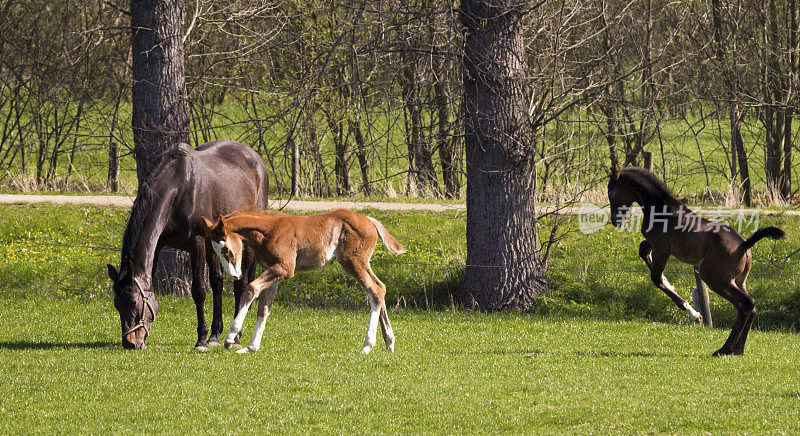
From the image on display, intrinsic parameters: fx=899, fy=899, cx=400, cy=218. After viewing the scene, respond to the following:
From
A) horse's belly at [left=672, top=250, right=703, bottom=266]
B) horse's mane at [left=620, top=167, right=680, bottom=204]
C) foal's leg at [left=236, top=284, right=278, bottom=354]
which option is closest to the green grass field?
foal's leg at [left=236, top=284, right=278, bottom=354]

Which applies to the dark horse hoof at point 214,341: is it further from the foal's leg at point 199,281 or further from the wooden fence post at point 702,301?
the wooden fence post at point 702,301

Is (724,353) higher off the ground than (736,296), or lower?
lower

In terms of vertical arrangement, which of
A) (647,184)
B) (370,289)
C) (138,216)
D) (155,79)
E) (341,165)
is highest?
(155,79)

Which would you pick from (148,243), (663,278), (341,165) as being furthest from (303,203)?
(663,278)

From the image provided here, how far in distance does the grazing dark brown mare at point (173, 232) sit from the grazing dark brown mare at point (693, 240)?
449 cm

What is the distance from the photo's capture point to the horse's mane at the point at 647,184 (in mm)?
9625

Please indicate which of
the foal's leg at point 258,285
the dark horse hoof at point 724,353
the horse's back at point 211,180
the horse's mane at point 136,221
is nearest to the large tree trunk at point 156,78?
the horse's back at point 211,180

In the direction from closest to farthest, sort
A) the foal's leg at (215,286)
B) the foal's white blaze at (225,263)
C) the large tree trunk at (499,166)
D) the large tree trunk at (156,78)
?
the foal's white blaze at (225,263) < the foal's leg at (215,286) < the large tree trunk at (499,166) < the large tree trunk at (156,78)

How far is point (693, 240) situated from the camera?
9406 millimetres

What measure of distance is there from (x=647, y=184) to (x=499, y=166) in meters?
3.86

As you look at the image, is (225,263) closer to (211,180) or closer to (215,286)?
(215,286)

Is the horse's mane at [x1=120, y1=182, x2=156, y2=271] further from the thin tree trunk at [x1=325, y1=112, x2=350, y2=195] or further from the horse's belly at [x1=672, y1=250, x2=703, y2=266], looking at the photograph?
the thin tree trunk at [x1=325, y1=112, x2=350, y2=195]

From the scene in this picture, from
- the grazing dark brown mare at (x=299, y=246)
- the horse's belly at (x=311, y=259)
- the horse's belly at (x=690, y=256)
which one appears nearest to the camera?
the grazing dark brown mare at (x=299, y=246)

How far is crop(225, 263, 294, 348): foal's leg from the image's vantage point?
8883 millimetres
